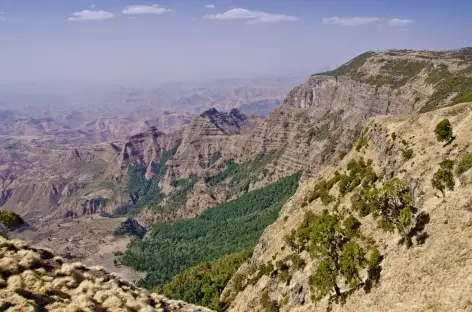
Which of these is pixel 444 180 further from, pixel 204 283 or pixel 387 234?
pixel 204 283

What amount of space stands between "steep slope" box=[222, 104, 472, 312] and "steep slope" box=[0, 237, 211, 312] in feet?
77.8

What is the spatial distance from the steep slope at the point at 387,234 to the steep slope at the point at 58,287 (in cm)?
2371

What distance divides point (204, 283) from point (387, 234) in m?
87.4

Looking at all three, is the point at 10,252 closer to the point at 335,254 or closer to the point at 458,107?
the point at 335,254

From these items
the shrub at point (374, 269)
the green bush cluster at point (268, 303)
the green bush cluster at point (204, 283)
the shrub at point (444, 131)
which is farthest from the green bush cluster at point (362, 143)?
the green bush cluster at point (204, 283)

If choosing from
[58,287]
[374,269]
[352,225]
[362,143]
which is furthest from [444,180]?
[362,143]

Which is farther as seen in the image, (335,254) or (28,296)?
(335,254)

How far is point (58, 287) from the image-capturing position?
3444 cm

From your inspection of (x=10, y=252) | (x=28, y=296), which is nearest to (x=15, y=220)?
(x=10, y=252)

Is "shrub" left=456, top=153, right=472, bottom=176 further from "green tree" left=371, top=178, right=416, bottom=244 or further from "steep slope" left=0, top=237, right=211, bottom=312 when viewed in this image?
"steep slope" left=0, top=237, right=211, bottom=312

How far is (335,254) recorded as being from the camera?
197 feet

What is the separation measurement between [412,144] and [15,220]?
226ft

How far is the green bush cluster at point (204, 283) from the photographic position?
127 metres

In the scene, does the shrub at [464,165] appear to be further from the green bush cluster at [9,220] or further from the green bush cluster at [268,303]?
the green bush cluster at [9,220]
